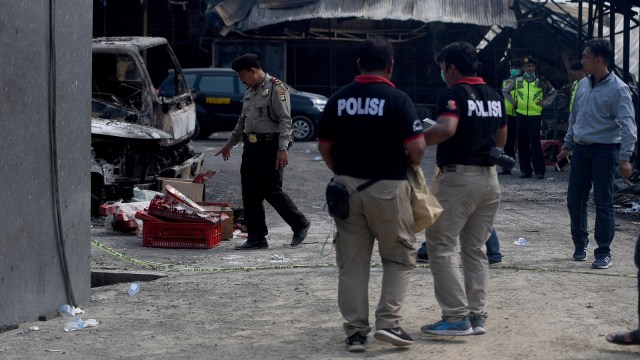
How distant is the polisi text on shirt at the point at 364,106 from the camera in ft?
19.1

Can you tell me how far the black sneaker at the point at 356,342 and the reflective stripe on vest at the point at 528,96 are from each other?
11178 millimetres

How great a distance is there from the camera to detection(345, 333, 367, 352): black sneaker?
5906mm

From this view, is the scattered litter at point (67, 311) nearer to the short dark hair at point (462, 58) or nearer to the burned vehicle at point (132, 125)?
the short dark hair at point (462, 58)

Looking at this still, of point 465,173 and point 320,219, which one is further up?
point 465,173

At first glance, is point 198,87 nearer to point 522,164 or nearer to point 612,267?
point 522,164

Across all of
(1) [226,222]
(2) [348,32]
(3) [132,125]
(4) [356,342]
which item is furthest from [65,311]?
(2) [348,32]

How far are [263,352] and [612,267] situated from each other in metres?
3.87

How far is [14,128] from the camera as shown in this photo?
6496 mm

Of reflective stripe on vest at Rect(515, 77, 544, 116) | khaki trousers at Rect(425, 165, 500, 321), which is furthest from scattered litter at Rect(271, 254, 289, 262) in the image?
Result: reflective stripe on vest at Rect(515, 77, 544, 116)

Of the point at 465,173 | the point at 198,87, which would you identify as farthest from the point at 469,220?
the point at 198,87

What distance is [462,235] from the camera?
6.47 meters

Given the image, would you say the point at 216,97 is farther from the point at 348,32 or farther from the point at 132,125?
the point at 132,125

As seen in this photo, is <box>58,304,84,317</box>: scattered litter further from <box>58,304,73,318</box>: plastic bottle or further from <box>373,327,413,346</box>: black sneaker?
<box>373,327,413,346</box>: black sneaker

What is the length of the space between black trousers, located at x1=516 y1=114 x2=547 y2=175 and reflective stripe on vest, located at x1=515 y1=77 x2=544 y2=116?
0.34 feet
